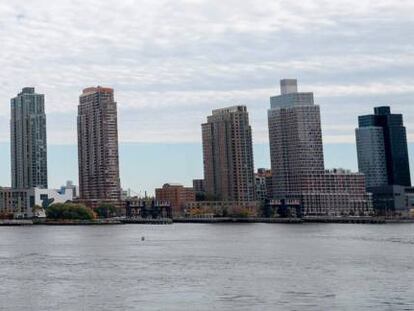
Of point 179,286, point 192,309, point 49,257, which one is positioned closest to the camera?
point 192,309

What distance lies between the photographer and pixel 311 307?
2051 inches

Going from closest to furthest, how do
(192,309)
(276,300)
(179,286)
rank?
(192,309)
(276,300)
(179,286)

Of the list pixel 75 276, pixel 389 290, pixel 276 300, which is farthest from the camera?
pixel 75 276

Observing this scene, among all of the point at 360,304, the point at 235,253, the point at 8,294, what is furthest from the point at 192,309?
the point at 235,253

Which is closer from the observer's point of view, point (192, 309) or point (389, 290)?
point (192, 309)

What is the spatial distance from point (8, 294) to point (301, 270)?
31.4 metres

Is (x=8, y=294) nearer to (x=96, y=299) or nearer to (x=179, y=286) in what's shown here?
(x=96, y=299)

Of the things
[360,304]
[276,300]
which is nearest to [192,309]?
[276,300]

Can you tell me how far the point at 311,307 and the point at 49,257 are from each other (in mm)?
58566

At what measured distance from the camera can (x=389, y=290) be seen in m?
61.0

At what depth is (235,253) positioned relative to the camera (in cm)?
10562

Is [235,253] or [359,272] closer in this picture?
[359,272]

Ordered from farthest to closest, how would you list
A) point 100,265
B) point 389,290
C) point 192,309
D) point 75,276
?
1. point 100,265
2. point 75,276
3. point 389,290
4. point 192,309

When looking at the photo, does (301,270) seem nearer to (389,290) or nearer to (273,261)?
(273,261)
